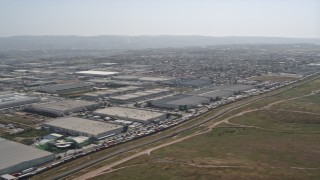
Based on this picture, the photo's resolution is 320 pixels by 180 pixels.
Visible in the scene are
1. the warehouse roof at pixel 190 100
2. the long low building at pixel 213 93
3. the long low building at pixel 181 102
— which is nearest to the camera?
the long low building at pixel 181 102

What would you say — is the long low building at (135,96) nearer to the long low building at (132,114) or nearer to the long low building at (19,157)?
the long low building at (132,114)

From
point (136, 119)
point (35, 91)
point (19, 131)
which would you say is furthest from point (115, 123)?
point (35, 91)

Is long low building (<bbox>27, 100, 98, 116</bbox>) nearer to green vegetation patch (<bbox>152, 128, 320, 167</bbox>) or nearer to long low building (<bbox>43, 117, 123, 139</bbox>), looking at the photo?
long low building (<bbox>43, 117, 123, 139</bbox>)

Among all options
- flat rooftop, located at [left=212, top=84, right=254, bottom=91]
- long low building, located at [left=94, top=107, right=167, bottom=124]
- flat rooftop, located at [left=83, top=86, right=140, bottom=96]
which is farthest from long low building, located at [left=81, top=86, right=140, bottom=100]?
flat rooftop, located at [left=212, top=84, right=254, bottom=91]

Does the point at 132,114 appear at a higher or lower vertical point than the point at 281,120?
lower

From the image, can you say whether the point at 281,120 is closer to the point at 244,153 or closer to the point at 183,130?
the point at 183,130

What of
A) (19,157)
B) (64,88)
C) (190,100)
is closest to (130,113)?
(190,100)

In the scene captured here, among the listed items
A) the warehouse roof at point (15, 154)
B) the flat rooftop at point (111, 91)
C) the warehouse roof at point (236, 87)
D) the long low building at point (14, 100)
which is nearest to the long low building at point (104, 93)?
the flat rooftop at point (111, 91)
